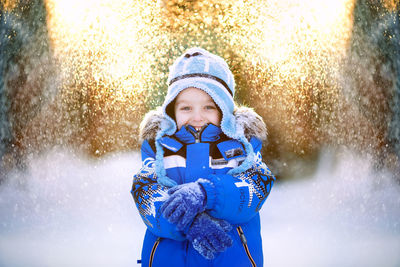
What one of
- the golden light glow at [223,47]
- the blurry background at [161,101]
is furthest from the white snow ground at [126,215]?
the golden light glow at [223,47]

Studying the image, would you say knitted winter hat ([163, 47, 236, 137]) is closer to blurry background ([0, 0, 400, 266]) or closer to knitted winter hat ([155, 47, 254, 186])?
knitted winter hat ([155, 47, 254, 186])

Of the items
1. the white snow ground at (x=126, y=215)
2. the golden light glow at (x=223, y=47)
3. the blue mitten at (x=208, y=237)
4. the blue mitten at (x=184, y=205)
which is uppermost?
the golden light glow at (x=223, y=47)

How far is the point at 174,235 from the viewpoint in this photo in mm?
688

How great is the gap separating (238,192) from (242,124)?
7.0 inches

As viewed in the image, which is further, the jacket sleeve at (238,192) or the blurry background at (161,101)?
the blurry background at (161,101)

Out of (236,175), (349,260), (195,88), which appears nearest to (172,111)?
(195,88)

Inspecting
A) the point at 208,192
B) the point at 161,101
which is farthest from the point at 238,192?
the point at 161,101

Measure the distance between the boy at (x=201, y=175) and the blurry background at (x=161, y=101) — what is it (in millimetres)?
357

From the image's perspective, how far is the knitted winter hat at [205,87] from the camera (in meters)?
0.76

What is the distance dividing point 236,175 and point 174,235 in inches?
6.8

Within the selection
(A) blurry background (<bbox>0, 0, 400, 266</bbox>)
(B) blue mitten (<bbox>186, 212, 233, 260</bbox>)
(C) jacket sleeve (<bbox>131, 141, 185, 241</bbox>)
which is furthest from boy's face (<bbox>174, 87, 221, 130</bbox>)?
(A) blurry background (<bbox>0, 0, 400, 266</bbox>)

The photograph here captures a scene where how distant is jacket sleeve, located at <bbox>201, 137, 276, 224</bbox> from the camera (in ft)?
2.17

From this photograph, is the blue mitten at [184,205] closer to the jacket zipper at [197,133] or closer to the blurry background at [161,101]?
the jacket zipper at [197,133]

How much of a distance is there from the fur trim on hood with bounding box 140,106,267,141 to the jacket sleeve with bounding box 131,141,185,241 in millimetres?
88
